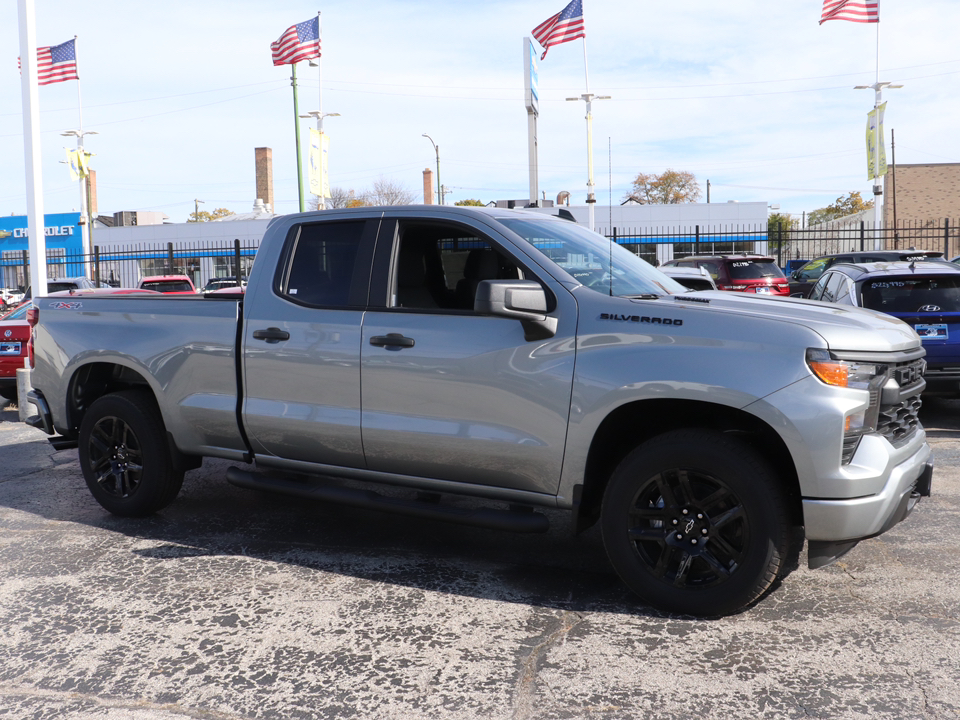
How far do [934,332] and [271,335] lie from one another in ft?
20.9

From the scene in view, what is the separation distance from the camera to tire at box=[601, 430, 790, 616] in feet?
12.6

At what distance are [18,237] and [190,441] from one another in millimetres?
68199

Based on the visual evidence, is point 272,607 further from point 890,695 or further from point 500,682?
point 890,695

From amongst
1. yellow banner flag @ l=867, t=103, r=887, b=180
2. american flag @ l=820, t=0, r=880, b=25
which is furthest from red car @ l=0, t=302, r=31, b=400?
yellow banner flag @ l=867, t=103, r=887, b=180

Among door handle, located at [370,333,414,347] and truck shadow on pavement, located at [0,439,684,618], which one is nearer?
truck shadow on pavement, located at [0,439,684,618]

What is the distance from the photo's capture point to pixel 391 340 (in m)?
4.69

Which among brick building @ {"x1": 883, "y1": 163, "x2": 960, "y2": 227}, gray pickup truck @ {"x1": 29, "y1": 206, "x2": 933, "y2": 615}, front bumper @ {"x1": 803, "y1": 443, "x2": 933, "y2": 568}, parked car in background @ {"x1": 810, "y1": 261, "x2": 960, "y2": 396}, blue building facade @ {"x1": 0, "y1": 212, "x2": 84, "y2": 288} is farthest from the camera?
blue building facade @ {"x1": 0, "y1": 212, "x2": 84, "y2": 288}

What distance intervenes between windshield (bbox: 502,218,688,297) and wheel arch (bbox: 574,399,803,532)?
62cm

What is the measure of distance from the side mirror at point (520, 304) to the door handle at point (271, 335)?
1363 millimetres

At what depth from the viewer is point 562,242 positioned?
482cm

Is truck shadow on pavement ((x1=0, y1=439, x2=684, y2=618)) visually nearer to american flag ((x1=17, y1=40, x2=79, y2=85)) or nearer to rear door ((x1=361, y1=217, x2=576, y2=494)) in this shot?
rear door ((x1=361, y1=217, x2=576, y2=494))

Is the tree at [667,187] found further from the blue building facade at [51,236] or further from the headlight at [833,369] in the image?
the headlight at [833,369]

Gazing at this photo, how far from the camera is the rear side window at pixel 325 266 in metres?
5.00

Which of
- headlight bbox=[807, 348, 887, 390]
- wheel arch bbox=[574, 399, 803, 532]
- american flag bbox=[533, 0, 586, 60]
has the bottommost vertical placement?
wheel arch bbox=[574, 399, 803, 532]
